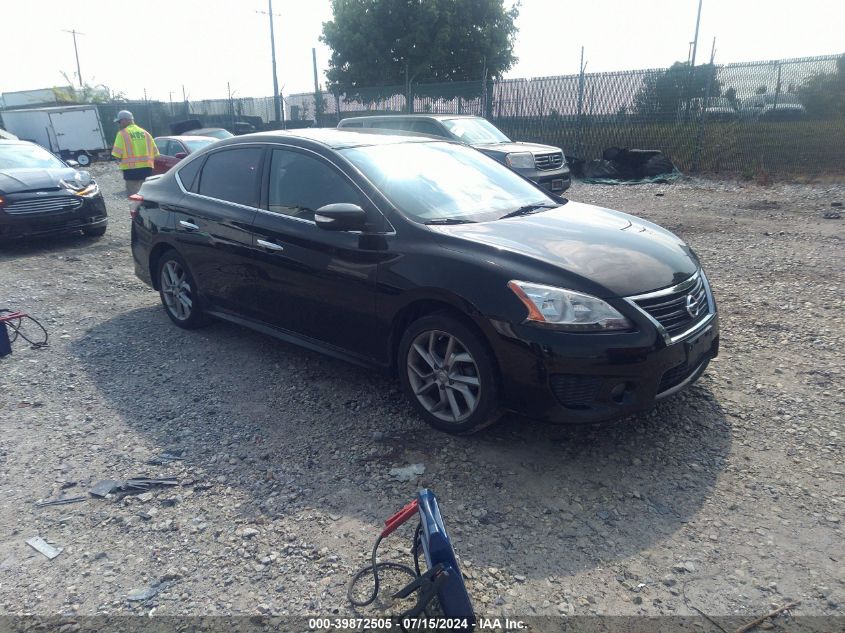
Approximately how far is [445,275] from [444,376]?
22.8 inches

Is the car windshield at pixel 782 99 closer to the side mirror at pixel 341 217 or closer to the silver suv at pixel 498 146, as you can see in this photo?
the silver suv at pixel 498 146

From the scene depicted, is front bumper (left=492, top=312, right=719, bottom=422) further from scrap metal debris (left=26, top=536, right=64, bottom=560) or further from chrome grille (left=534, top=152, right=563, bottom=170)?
chrome grille (left=534, top=152, right=563, bottom=170)

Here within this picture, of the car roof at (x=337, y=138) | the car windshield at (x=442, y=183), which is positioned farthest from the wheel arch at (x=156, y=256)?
the car windshield at (x=442, y=183)

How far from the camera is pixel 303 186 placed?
14.8ft

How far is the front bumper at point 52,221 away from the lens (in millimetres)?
8822

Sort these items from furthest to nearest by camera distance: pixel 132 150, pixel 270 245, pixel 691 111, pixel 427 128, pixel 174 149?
pixel 691 111 < pixel 174 149 < pixel 427 128 < pixel 132 150 < pixel 270 245

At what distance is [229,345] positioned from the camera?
5422mm

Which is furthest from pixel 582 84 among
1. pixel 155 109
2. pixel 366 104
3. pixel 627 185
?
pixel 155 109

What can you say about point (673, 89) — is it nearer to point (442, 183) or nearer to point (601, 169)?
point (601, 169)

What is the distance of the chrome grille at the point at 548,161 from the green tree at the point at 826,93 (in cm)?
662

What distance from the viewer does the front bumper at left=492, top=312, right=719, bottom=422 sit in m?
3.24

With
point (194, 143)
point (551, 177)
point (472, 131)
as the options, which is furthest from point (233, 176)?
point (194, 143)

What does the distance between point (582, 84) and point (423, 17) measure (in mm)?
16455

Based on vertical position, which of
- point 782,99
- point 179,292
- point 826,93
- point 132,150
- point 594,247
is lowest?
point 179,292
